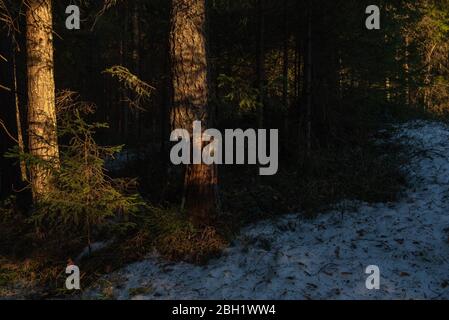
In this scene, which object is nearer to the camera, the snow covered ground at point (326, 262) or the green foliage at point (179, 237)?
the snow covered ground at point (326, 262)

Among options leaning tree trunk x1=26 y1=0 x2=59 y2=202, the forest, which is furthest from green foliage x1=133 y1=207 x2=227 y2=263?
leaning tree trunk x1=26 y1=0 x2=59 y2=202

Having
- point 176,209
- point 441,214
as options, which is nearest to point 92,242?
point 176,209

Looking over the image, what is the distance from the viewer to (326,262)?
6789 mm

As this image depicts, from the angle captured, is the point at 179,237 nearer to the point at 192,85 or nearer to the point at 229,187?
the point at 192,85

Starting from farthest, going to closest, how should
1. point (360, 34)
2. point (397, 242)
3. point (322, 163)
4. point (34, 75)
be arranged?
1. point (360, 34)
2. point (322, 163)
3. point (34, 75)
4. point (397, 242)

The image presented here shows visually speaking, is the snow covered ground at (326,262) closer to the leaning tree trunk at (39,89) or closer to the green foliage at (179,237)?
the green foliage at (179,237)

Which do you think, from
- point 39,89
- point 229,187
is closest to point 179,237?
point 229,187

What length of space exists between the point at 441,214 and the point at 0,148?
10.6 m

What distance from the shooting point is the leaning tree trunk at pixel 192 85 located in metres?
7.79

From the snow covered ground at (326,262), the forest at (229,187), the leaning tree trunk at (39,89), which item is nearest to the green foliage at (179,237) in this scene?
the forest at (229,187)

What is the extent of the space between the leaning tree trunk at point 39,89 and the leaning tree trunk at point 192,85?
102 inches

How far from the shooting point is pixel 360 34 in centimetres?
1277

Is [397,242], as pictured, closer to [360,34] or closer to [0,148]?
[360,34]
